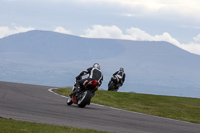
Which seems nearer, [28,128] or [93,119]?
[28,128]

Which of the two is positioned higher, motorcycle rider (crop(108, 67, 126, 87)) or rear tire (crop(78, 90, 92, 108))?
motorcycle rider (crop(108, 67, 126, 87))

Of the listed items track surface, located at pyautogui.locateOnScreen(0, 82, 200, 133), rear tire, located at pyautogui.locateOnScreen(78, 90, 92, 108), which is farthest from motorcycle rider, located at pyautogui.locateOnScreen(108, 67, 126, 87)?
track surface, located at pyautogui.locateOnScreen(0, 82, 200, 133)

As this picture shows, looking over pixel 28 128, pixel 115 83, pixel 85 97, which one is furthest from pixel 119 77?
pixel 28 128

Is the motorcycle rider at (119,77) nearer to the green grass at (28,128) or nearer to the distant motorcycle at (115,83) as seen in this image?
the distant motorcycle at (115,83)

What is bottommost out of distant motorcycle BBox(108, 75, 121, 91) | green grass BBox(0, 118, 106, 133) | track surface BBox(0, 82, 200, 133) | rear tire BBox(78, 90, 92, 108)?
green grass BBox(0, 118, 106, 133)

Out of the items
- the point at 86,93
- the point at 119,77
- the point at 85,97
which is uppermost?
the point at 119,77

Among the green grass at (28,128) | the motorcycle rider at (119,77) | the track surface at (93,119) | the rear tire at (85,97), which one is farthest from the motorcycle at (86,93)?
the motorcycle rider at (119,77)

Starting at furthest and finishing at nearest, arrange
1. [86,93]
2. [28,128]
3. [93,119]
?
1. [86,93]
2. [93,119]
3. [28,128]

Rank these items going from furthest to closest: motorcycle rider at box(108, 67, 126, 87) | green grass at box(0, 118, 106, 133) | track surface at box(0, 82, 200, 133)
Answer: motorcycle rider at box(108, 67, 126, 87)
track surface at box(0, 82, 200, 133)
green grass at box(0, 118, 106, 133)

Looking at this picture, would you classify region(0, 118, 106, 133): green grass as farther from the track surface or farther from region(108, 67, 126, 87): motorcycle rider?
region(108, 67, 126, 87): motorcycle rider

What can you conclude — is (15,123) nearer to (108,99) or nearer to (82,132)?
(82,132)

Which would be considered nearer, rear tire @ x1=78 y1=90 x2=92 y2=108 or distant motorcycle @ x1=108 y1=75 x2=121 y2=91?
rear tire @ x1=78 y1=90 x2=92 y2=108

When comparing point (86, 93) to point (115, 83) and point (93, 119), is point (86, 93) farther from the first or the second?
point (115, 83)

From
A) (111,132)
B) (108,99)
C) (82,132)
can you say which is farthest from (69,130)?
(108,99)
